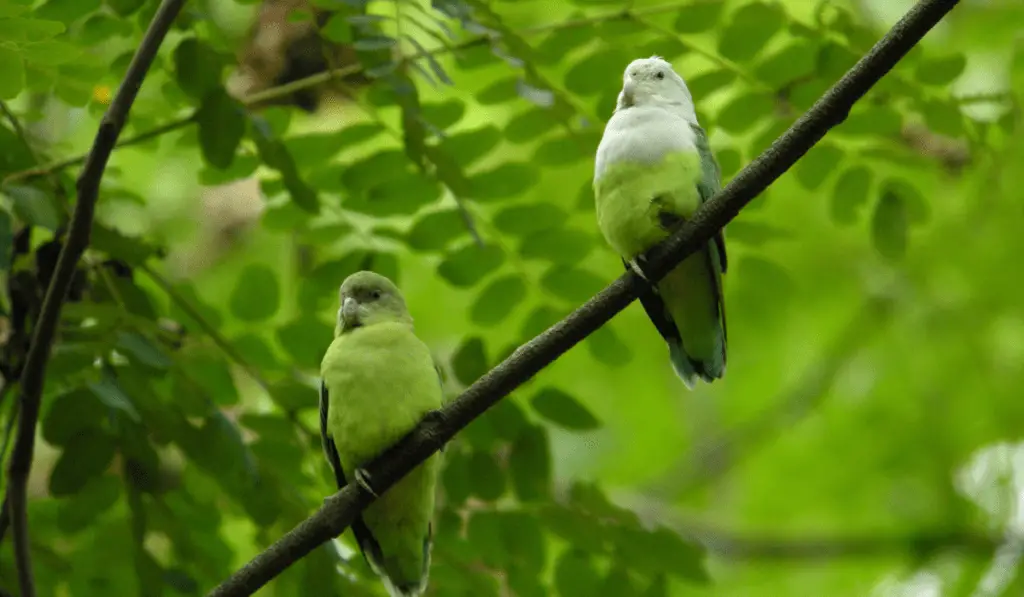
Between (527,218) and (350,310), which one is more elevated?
(350,310)

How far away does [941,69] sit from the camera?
158 inches

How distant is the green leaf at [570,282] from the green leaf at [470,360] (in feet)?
1.77

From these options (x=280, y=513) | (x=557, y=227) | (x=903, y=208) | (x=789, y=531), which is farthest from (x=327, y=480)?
(x=789, y=531)

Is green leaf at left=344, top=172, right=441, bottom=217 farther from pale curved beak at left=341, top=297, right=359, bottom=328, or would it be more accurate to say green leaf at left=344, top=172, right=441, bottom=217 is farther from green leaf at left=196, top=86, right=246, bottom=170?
pale curved beak at left=341, top=297, right=359, bottom=328

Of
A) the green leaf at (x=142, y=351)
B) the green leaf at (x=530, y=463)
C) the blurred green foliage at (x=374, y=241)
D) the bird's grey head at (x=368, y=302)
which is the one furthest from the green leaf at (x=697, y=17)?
the green leaf at (x=142, y=351)

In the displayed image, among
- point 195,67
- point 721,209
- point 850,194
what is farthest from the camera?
point 850,194

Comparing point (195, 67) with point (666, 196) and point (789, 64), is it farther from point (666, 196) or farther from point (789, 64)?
point (789, 64)

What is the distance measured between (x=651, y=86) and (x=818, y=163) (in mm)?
1553

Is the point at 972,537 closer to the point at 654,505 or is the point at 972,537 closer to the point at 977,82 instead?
the point at 654,505

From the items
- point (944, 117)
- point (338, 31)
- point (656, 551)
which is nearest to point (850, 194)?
point (944, 117)

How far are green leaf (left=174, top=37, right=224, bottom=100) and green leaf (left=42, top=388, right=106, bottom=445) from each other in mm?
969

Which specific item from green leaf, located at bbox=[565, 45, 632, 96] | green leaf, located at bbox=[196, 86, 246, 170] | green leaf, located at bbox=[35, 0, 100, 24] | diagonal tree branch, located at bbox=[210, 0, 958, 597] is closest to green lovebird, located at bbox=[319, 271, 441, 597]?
diagonal tree branch, located at bbox=[210, 0, 958, 597]

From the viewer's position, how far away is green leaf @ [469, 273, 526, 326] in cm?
414

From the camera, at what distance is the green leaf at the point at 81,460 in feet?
11.4
